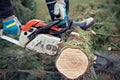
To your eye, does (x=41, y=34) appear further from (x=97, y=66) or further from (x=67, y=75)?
(x=97, y=66)

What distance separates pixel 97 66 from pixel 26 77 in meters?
0.73

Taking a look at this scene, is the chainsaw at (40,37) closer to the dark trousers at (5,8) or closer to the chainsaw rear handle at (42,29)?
the chainsaw rear handle at (42,29)

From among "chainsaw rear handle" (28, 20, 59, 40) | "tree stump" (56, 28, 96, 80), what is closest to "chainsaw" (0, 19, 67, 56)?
"chainsaw rear handle" (28, 20, 59, 40)

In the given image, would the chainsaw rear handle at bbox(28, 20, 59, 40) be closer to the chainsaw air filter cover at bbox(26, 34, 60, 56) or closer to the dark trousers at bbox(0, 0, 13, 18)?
the chainsaw air filter cover at bbox(26, 34, 60, 56)

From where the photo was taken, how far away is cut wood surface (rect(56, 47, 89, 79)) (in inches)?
83.0

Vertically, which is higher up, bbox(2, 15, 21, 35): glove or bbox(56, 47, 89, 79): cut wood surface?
bbox(2, 15, 21, 35): glove

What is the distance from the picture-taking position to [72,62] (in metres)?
2.14

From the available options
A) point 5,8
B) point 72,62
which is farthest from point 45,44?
point 5,8

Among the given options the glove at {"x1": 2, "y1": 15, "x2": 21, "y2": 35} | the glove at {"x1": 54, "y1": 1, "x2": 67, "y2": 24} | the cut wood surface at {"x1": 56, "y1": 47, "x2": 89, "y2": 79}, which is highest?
the glove at {"x1": 54, "y1": 1, "x2": 67, "y2": 24}

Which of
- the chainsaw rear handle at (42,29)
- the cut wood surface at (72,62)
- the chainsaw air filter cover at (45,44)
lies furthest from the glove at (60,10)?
the cut wood surface at (72,62)

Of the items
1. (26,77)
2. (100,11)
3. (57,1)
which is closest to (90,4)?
(100,11)

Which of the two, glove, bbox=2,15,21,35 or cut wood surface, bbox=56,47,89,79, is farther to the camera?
glove, bbox=2,15,21,35

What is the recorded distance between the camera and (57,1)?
2.24 meters

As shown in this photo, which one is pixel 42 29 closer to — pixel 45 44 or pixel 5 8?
pixel 45 44
